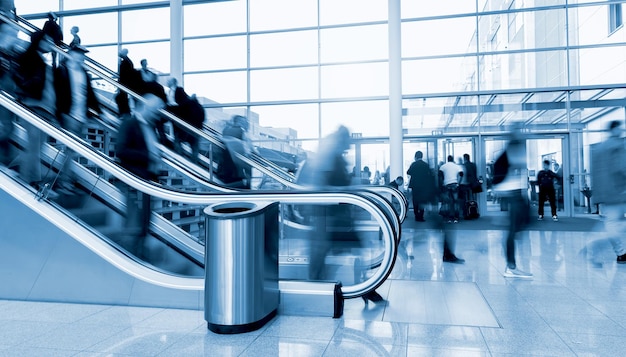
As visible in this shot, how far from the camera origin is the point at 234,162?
6441 mm

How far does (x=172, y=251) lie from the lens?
4938mm

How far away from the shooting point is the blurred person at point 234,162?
6379 mm

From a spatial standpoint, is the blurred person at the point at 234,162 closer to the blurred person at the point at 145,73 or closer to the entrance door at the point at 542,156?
the blurred person at the point at 145,73

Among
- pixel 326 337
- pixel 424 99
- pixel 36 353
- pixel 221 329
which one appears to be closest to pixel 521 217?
pixel 326 337

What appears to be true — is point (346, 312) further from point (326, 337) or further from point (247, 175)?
point (247, 175)

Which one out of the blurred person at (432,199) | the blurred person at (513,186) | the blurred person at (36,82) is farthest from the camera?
the blurred person at (432,199)

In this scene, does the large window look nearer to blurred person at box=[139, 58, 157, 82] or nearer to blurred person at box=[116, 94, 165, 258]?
blurred person at box=[139, 58, 157, 82]

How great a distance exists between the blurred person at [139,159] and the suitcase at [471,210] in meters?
8.95

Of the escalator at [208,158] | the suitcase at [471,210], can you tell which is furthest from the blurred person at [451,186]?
the escalator at [208,158]

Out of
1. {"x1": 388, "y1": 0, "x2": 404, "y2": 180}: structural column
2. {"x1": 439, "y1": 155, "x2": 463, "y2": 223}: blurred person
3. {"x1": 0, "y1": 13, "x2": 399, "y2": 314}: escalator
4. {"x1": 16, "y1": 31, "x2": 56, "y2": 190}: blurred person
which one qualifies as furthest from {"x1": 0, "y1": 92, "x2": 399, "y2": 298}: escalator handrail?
{"x1": 388, "y1": 0, "x2": 404, "y2": 180}: structural column

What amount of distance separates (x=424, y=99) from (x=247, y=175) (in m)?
7.03

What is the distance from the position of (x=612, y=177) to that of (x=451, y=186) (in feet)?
17.6

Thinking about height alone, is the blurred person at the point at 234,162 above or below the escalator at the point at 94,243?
above

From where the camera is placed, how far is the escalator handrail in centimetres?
358
